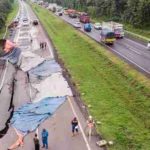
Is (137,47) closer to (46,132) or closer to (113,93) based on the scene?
(113,93)

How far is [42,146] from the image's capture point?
84.2ft

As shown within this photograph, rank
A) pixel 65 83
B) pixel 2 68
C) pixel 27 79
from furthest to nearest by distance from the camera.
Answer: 1. pixel 2 68
2. pixel 27 79
3. pixel 65 83

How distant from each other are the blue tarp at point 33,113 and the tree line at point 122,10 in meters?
52.0

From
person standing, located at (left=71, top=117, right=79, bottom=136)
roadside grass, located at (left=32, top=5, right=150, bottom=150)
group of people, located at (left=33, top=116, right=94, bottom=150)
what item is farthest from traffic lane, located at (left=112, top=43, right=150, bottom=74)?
person standing, located at (left=71, top=117, right=79, bottom=136)

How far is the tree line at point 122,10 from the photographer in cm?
8212

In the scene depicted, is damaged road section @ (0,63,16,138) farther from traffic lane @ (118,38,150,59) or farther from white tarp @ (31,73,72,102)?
traffic lane @ (118,38,150,59)

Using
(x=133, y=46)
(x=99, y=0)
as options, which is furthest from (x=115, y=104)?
(x=99, y=0)

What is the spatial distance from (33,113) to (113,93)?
9079 mm

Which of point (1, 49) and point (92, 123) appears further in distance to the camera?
point (1, 49)

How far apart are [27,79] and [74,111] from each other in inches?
530

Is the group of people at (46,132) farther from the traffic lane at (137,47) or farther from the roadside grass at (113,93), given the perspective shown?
the traffic lane at (137,47)

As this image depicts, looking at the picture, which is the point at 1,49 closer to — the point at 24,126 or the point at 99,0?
the point at 24,126

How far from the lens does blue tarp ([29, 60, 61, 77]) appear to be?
1766 inches

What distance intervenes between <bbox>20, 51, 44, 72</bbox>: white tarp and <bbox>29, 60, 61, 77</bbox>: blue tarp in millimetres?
1108
